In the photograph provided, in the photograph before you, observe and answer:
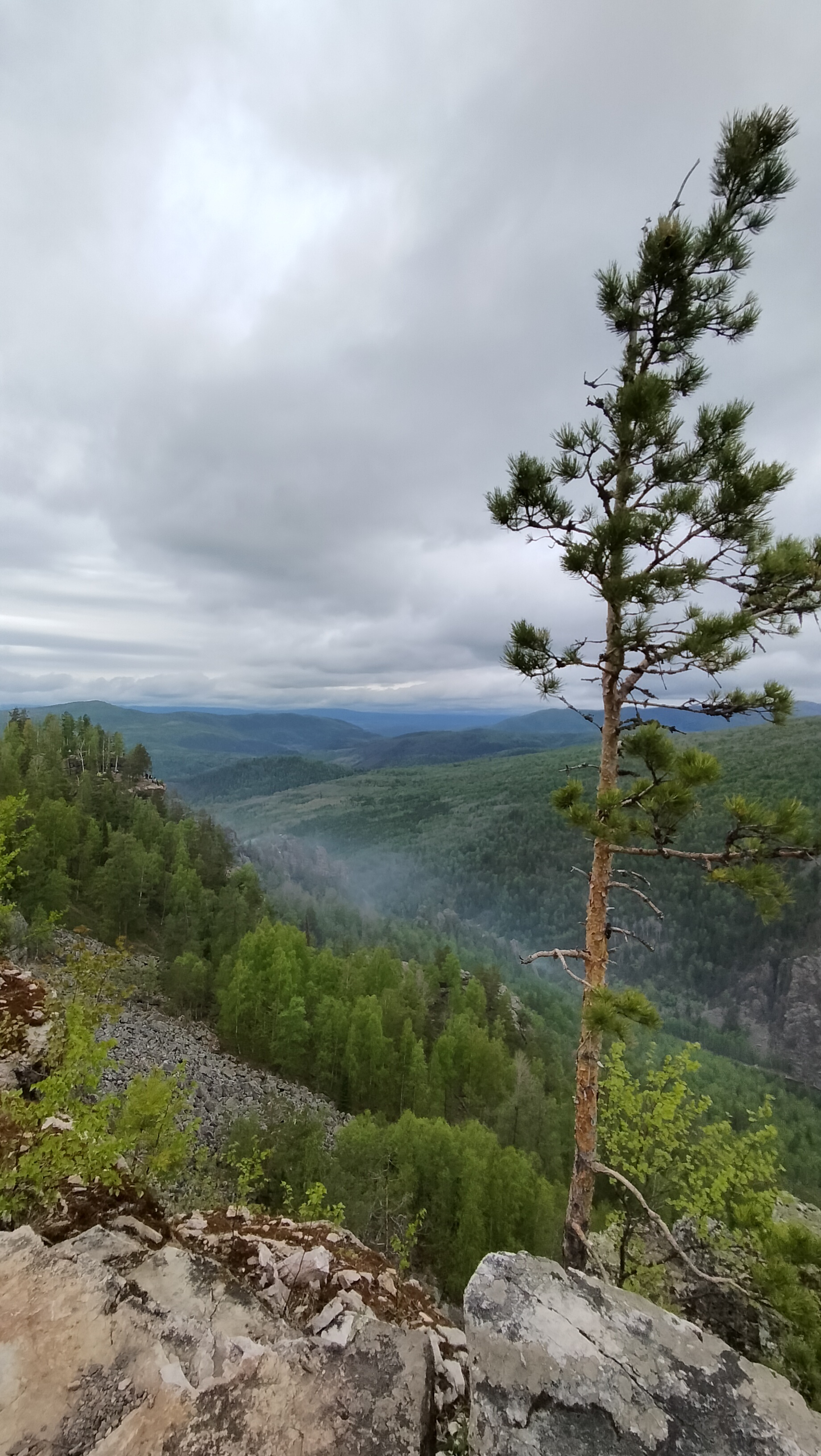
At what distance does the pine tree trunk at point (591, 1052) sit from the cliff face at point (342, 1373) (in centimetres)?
152

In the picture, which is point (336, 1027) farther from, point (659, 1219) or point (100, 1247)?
point (659, 1219)

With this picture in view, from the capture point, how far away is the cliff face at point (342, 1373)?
5059mm

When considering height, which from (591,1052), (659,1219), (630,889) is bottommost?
(659,1219)

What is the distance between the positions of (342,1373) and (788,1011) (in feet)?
633

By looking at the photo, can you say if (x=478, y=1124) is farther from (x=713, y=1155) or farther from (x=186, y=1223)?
(x=186, y=1223)

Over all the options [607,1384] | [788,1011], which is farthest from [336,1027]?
[788,1011]

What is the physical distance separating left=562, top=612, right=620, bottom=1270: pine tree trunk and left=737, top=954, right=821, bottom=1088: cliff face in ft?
562

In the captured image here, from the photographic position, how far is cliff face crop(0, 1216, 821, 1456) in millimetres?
5059

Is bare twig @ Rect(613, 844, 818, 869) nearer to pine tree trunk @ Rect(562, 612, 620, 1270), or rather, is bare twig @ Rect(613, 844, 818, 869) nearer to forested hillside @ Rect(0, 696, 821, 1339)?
pine tree trunk @ Rect(562, 612, 620, 1270)

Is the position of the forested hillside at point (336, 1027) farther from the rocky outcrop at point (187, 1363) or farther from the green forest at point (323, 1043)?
the rocky outcrop at point (187, 1363)

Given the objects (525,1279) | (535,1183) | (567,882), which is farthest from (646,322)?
(567,882)

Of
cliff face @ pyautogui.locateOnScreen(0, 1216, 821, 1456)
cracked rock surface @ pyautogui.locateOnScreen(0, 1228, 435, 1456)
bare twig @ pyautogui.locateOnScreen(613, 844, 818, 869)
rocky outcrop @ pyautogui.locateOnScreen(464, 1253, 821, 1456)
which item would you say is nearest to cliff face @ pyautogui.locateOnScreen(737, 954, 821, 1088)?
rocky outcrop @ pyautogui.locateOnScreen(464, 1253, 821, 1456)

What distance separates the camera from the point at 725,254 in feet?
26.1

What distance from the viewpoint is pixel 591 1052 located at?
838cm
